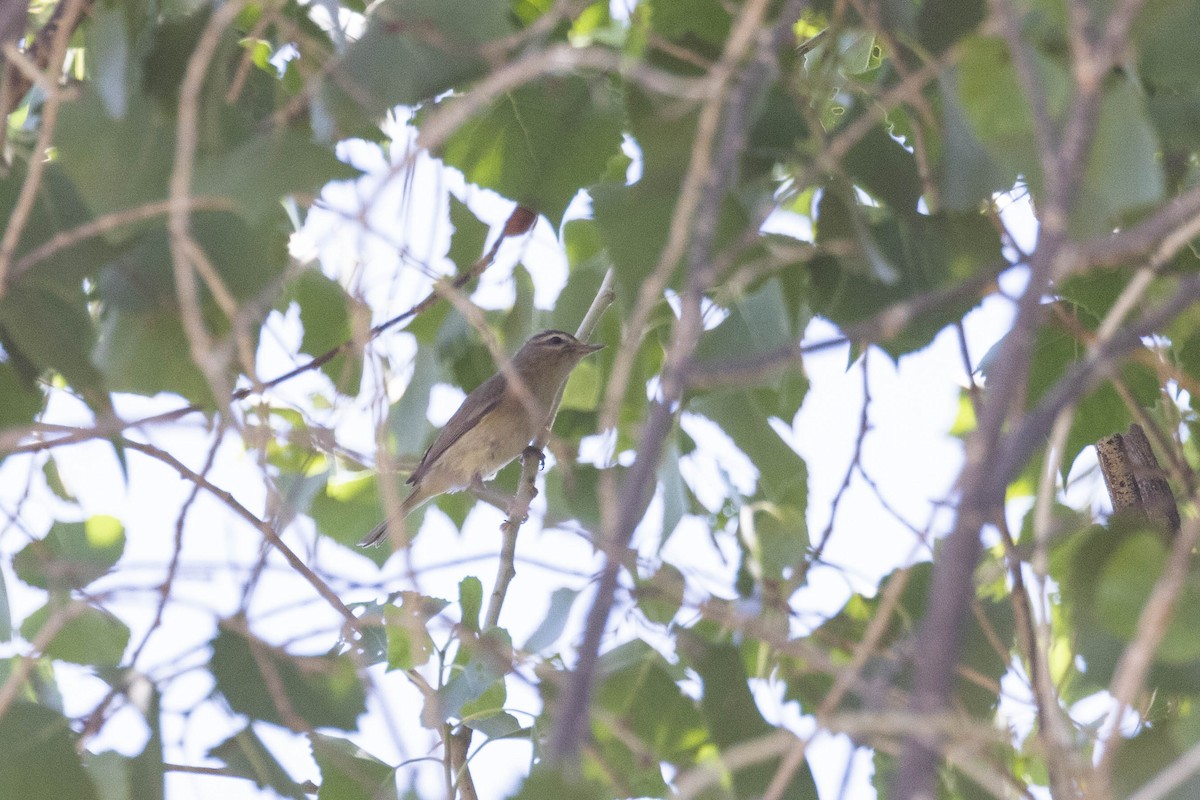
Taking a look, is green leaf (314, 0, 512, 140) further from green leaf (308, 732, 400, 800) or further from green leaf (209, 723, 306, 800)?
green leaf (308, 732, 400, 800)

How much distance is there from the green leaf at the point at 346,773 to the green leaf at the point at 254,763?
0.28m

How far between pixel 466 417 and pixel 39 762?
4865 millimetres

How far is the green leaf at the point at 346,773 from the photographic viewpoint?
8.18ft

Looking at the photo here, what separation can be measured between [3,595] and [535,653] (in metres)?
1.30

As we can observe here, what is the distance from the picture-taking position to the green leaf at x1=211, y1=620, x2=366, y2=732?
2.17 meters

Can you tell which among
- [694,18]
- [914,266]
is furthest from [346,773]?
[694,18]

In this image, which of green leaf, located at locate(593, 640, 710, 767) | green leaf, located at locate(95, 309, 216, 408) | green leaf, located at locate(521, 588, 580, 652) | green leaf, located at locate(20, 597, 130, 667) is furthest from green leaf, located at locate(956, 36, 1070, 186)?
green leaf, located at locate(20, 597, 130, 667)

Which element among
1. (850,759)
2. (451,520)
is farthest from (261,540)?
(451,520)

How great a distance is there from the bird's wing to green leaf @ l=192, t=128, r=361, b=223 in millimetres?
4744

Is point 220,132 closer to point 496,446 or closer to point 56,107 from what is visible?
point 56,107

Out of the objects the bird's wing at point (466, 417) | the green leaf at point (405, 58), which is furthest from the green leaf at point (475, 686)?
the bird's wing at point (466, 417)

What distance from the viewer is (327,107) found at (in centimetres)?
201

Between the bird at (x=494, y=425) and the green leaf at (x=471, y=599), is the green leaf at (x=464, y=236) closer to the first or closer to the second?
the green leaf at (x=471, y=599)

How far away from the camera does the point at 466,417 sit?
6.86 m
